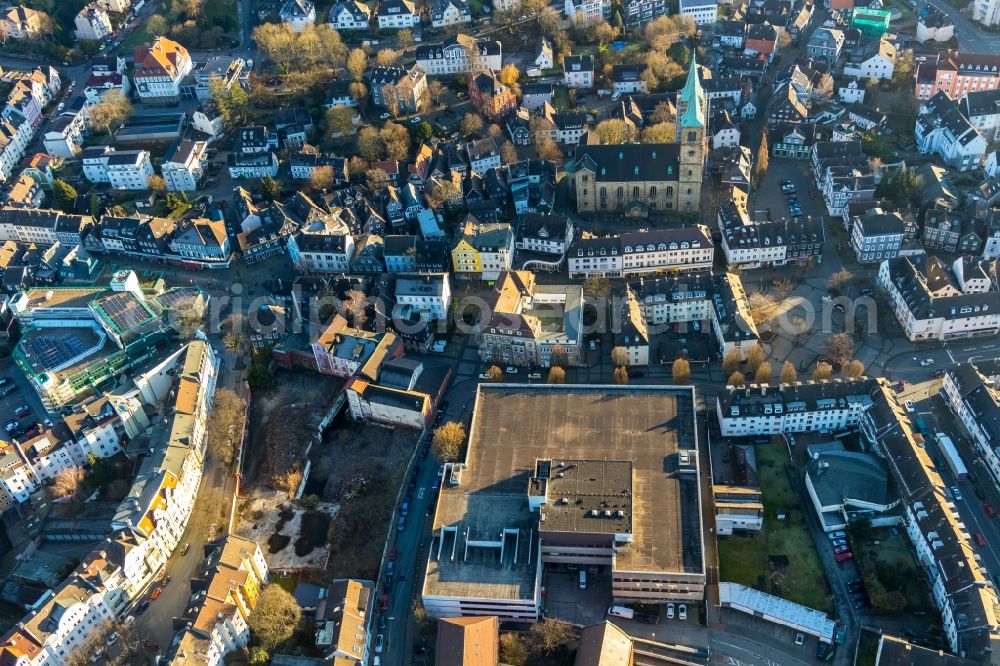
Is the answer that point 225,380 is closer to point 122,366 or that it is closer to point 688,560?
point 122,366

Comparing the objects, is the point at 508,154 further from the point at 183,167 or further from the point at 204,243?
the point at 183,167

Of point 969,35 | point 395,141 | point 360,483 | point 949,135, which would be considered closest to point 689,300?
point 360,483

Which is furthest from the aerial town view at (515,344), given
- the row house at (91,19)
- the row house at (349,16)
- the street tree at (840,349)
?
the row house at (91,19)

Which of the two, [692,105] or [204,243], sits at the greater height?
[692,105]

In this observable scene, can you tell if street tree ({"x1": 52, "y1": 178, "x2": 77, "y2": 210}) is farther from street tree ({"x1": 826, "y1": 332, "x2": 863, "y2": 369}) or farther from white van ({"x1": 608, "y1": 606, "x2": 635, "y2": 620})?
street tree ({"x1": 826, "y1": 332, "x2": 863, "y2": 369})

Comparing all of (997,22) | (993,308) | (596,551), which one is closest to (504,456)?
(596,551)

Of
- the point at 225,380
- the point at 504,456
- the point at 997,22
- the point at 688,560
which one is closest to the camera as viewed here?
the point at 688,560
